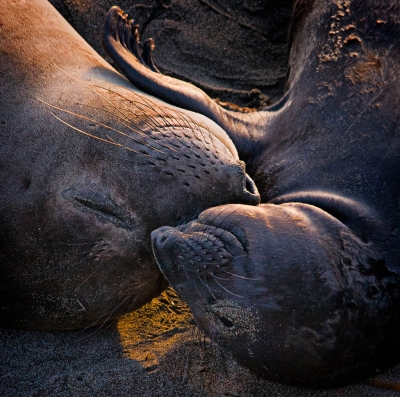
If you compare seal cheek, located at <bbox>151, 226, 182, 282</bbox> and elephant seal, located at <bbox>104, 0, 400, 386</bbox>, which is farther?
seal cheek, located at <bbox>151, 226, 182, 282</bbox>

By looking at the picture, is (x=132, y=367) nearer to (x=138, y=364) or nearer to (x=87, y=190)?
(x=138, y=364)

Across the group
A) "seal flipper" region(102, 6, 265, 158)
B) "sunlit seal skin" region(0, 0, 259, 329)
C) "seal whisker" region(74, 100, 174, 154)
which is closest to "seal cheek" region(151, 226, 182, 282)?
"sunlit seal skin" region(0, 0, 259, 329)

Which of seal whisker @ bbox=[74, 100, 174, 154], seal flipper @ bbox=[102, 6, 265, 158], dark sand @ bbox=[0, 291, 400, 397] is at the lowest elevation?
dark sand @ bbox=[0, 291, 400, 397]

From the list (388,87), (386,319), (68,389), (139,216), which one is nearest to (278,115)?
(388,87)

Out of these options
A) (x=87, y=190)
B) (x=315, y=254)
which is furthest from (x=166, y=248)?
(x=315, y=254)

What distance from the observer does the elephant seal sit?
2.17 meters

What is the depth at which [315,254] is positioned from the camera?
7.22ft

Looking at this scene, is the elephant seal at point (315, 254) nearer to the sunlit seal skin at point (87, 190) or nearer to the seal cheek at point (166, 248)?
the seal cheek at point (166, 248)

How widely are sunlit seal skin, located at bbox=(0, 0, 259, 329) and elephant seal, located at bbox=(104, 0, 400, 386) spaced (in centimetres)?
19

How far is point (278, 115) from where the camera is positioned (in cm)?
329

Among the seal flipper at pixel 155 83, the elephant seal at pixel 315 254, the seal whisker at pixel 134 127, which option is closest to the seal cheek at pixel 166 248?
the elephant seal at pixel 315 254

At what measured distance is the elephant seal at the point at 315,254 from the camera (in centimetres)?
217

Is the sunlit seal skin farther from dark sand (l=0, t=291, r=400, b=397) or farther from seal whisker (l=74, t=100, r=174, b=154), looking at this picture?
dark sand (l=0, t=291, r=400, b=397)

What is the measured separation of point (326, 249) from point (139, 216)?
2.72 ft
